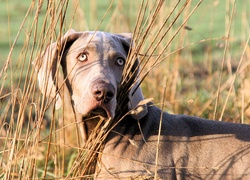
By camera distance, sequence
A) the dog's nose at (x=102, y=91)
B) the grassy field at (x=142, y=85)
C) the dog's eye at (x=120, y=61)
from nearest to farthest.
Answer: the dog's nose at (x=102, y=91) < the grassy field at (x=142, y=85) < the dog's eye at (x=120, y=61)

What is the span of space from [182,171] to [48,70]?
3.30ft

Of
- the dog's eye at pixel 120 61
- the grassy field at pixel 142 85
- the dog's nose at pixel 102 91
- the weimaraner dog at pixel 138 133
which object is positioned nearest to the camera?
the dog's nose at pixel 102 91

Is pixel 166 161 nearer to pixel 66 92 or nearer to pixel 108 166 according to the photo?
pixel 108 166

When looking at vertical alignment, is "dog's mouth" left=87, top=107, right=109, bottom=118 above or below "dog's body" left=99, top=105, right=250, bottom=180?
above

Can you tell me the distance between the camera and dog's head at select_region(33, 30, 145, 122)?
3.70m

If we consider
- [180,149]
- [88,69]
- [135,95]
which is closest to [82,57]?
[88,69]

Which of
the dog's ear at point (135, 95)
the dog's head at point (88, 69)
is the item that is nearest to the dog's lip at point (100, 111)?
the dog's head at point (88, 69)

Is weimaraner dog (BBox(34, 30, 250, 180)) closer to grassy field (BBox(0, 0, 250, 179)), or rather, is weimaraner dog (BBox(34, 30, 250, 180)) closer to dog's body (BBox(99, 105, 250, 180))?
dog's body (BBox(99, 105, 250, 180))

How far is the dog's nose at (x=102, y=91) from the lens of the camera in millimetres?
3639

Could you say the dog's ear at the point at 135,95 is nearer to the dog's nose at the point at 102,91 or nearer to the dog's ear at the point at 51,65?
the dog's nose at the point at 102,91

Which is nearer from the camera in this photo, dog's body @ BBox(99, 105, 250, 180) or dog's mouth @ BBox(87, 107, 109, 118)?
dog's mouth @ BBox(87, 107, 109, 118)

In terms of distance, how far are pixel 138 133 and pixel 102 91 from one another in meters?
0.58

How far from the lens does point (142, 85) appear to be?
6227mm

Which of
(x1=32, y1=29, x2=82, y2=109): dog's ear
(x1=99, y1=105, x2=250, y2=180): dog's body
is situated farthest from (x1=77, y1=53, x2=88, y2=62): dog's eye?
(x1=99, y1=105, x2=250, y2=180): dog's body
